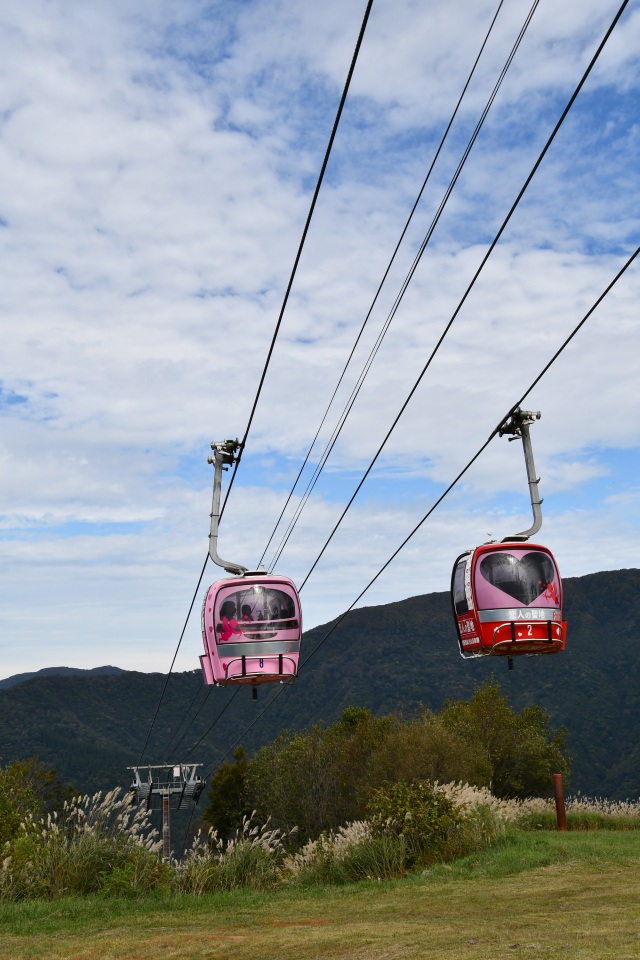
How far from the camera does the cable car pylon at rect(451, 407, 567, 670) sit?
14.0 meters

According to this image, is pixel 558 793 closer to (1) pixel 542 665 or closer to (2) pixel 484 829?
(2) pixel 484 829

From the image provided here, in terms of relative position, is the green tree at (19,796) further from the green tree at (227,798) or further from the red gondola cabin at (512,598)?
the green tree at (227,798)

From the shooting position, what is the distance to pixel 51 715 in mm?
150625

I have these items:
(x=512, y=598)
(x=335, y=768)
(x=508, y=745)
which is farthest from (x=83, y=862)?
(x=335, y=768)

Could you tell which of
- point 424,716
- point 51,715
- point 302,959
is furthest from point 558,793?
point 51,715

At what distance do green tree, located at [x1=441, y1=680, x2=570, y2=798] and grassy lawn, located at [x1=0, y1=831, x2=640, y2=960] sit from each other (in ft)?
103

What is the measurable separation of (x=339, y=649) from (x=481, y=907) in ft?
554

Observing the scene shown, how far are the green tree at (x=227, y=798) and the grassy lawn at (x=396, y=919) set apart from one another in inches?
2129

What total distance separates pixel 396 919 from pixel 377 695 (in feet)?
465

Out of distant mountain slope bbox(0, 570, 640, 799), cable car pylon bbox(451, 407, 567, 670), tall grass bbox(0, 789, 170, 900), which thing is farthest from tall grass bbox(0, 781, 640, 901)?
distant mountain slope bbox(0, 570, 640, 799)

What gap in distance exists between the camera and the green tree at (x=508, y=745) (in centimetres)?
4622

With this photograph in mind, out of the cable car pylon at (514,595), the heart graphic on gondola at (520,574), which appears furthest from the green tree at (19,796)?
the heart graphic on gondola at (520,574)

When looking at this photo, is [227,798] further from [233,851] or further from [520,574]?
[520,574]

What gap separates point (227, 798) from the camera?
2689 inches
